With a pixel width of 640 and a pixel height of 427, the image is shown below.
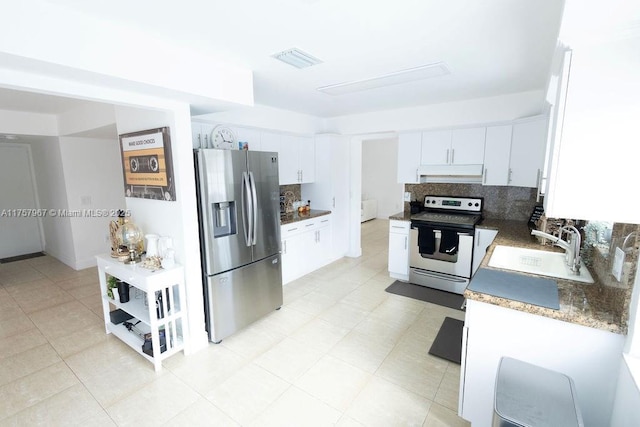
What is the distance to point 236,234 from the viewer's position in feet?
9.16

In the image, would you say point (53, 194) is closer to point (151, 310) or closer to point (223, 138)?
point (223, 138)

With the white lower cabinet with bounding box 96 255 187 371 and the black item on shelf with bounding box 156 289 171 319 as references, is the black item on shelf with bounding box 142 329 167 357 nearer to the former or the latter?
the white lower cabinet with bounding box 96 255 187 371

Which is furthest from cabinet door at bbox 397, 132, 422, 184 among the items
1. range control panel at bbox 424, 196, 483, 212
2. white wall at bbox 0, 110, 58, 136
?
white wall at bbox 0, 110, 58, 136

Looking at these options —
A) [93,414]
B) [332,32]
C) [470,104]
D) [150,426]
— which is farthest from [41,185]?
[470,104]

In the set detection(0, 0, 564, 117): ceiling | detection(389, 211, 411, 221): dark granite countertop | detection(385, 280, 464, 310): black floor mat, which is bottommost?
detection(385, 280, 464, 310): black floor mat

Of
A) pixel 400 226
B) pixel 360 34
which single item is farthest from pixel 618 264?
pixel 400 226

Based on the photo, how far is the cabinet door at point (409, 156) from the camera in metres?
4.06

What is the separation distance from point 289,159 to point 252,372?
9.40ft

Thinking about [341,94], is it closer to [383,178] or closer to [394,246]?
[394,246]

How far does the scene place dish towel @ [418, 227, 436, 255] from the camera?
3.77 m

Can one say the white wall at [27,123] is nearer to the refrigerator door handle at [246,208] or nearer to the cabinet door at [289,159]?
the cabinet door at [289,159]

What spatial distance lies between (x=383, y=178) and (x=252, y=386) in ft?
23.2

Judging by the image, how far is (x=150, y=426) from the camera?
1.88 metres

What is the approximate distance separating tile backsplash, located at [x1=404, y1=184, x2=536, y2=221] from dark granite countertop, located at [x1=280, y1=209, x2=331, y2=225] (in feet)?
5.71
